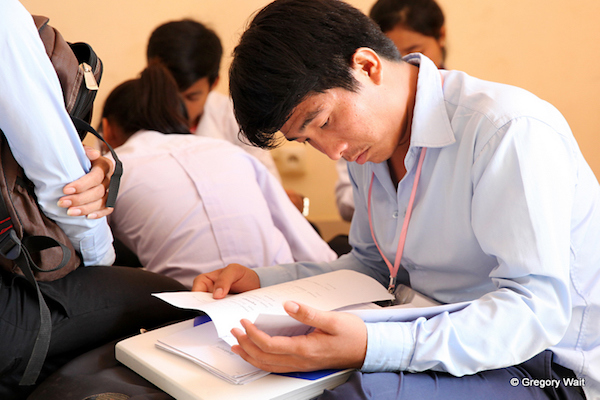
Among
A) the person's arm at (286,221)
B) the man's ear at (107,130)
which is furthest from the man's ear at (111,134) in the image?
the person's arm at (286,221)

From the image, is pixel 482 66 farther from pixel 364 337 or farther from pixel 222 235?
pixel 364 337

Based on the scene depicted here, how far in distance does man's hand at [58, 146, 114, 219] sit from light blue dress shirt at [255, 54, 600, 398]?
0.55 meters

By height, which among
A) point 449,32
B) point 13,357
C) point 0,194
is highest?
point 449,32

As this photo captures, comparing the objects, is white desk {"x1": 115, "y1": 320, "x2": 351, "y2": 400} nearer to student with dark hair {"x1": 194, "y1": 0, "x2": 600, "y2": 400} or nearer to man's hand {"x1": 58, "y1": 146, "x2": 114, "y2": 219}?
student with dark hair {"x1": 194, "y1": 0, "x2": 600, "y2": 400}

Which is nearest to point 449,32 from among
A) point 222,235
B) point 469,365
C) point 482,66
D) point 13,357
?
point 482,66

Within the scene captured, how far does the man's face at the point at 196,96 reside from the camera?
2279mm

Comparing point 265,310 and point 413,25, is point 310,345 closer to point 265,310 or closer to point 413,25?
point 265,310

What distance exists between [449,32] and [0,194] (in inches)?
91.2

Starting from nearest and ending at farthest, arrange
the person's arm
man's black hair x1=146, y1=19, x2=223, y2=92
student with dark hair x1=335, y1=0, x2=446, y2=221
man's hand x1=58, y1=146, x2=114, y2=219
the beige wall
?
man's hand x1=58, y1=146, x2=114, y2=219 < the person's arm < student with dark hair x1=335, y1=0, x2=446, y2=221 < man's black hair x1=146, y1=19, x2=223, y2=92 < the beige wall

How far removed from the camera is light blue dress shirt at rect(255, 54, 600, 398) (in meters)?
0.74

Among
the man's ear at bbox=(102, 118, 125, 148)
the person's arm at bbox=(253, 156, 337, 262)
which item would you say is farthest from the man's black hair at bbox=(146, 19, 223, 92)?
the person's arm at bbox=(253, 156, 337, 262)

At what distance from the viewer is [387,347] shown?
0.74 meters

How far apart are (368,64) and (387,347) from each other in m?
0.46

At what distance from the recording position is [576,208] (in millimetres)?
838
